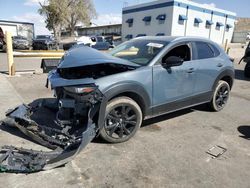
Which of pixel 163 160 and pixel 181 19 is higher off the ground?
pixel 181 19

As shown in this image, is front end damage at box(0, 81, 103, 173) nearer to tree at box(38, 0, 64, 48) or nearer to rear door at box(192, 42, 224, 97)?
rear door at box(192, 42, 224, 97)

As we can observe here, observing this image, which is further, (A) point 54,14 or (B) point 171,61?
(A) point 54,14

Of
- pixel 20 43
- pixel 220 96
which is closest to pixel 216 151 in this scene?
pixel 220 96

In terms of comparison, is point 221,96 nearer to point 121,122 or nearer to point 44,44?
point 121,122

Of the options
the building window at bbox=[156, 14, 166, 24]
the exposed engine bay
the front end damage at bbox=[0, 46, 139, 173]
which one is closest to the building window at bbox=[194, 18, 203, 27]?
the building window at bbox=[156, 14, 166, 24]

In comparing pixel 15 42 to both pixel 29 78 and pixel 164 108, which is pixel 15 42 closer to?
pixel 29 78

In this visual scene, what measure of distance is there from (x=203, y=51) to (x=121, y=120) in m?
2.55

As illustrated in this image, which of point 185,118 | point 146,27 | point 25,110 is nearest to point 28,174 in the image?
point 25,110

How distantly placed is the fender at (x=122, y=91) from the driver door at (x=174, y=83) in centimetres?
19

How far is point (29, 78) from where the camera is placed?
9.22 m

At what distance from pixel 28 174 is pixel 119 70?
80.5 inches

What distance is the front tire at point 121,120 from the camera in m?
3.93

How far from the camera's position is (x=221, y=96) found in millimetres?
5977

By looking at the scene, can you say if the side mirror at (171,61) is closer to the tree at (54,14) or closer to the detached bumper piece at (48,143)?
the detached bumper piece at (48,143)
